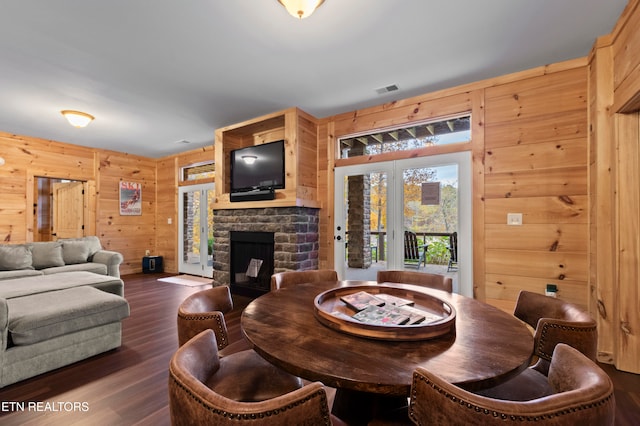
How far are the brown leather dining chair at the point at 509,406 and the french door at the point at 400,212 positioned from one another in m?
2.64

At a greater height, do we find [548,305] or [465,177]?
[465,177]

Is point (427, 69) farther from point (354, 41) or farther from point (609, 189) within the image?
point (609, 189)

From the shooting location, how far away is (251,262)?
4410 mm

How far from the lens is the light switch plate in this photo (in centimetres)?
294

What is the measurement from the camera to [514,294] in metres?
2.95

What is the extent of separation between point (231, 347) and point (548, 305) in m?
2.43

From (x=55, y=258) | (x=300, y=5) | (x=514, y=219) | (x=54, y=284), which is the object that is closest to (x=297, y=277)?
(x=300, y=5)

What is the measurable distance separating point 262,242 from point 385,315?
10.4ft

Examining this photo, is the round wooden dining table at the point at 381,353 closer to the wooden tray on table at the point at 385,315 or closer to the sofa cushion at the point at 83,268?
the wooden tray on table at the point at 385,315

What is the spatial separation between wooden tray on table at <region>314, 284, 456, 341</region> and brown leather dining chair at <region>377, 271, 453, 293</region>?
0.51 m

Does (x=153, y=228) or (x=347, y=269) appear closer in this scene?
(x=347, y=269)

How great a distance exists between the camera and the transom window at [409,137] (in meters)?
3.34

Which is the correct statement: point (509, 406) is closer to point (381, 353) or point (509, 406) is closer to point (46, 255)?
point (381, 353)

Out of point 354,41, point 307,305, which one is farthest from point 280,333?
point 354,41
